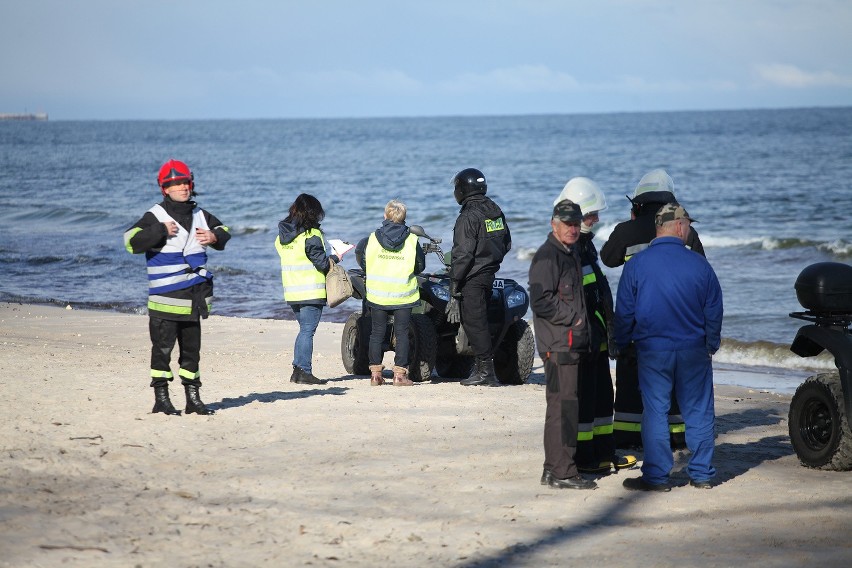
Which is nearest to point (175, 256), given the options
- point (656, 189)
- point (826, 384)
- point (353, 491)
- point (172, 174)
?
point (172, 174)

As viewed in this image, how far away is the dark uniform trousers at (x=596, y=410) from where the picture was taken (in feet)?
21.2

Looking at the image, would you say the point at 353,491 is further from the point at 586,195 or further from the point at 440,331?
the point at 440,331

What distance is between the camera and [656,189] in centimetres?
726

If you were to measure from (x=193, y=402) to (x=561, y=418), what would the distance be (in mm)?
2967

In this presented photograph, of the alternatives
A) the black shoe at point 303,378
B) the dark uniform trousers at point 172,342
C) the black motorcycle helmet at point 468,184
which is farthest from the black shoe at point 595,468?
the black shoe at point 303,378

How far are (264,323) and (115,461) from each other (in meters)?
8.62

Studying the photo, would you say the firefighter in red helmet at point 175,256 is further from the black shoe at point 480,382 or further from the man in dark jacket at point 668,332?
the black shoe at point 480,382

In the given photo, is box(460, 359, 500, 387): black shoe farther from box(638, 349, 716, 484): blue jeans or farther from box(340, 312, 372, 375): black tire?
box(638, 349, 716, 484): blue jeans

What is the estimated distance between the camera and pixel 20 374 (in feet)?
30.0

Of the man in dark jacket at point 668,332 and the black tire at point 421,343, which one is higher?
the man in dark jacket at point 668,332

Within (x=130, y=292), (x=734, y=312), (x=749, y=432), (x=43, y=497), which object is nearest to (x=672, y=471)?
(x=749, y=432)

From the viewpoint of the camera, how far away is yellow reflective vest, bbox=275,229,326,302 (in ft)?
30.9

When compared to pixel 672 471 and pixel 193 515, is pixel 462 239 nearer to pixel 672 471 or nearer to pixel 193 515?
pixel 672 471

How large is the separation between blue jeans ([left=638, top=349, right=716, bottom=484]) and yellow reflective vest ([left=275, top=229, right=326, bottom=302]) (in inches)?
154
